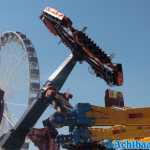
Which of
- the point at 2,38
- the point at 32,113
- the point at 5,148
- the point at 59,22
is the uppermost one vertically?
the point at 2,38

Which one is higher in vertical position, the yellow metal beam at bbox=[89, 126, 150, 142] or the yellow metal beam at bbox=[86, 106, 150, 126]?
the yellow metal beam at bbox=[86, 106, 150, 126]

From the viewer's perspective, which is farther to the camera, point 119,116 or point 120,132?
point 120,132

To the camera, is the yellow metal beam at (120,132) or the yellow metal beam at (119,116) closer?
the yellow metal beam at (119,116)

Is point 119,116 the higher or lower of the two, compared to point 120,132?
higher

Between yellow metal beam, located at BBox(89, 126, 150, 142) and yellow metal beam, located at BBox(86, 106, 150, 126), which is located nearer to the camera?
yellow metal beam, located at BBox(86, 106, 150, 126)

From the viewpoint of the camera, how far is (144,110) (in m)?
26.9

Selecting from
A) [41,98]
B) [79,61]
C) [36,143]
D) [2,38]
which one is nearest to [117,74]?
[79,61]

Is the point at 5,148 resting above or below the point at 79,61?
below

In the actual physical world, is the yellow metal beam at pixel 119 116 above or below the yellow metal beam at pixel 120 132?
above

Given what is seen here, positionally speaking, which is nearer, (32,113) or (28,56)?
(32,113)

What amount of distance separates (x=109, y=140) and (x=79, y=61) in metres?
7.19

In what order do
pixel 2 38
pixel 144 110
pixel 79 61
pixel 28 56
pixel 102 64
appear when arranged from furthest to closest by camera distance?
pixel 2 38
pixel 28 56
pixel 79 61
pixel 102 64
pixel 144 110

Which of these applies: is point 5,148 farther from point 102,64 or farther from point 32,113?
point 102,64

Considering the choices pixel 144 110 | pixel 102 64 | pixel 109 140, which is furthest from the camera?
pixel 102 64
